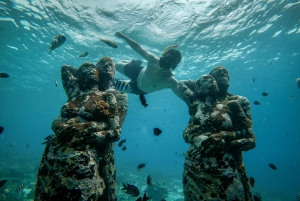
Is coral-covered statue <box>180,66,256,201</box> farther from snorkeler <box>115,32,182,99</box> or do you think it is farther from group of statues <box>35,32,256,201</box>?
snorkeler <box>115,32,182,99</box>

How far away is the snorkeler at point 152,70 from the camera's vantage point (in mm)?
5824

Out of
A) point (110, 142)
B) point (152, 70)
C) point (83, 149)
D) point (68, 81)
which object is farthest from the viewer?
point (152, 70)

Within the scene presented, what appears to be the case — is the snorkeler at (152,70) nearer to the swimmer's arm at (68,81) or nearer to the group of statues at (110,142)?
the group of statues at (110,142)

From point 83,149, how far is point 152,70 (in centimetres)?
535

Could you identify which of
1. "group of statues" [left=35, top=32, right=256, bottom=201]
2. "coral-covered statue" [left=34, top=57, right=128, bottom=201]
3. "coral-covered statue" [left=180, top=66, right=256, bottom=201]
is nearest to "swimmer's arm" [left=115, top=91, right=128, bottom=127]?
"group of statues" [left=35, top=32, right=256, bottom=201]

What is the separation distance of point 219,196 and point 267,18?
689 inches

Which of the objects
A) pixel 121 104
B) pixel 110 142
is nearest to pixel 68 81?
pixel 121 104

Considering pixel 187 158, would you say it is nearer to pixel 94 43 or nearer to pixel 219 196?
pixel 219 196

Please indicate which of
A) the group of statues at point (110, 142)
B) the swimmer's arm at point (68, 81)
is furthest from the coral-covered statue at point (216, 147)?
the swimmer's arm at point (68, 81)

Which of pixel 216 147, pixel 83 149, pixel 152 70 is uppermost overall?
pixel 152 70

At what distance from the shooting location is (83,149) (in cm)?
313

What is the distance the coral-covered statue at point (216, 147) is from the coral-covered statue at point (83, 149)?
1.93 meters

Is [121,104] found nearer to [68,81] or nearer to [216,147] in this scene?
[68,81]

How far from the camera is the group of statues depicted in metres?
2.96
